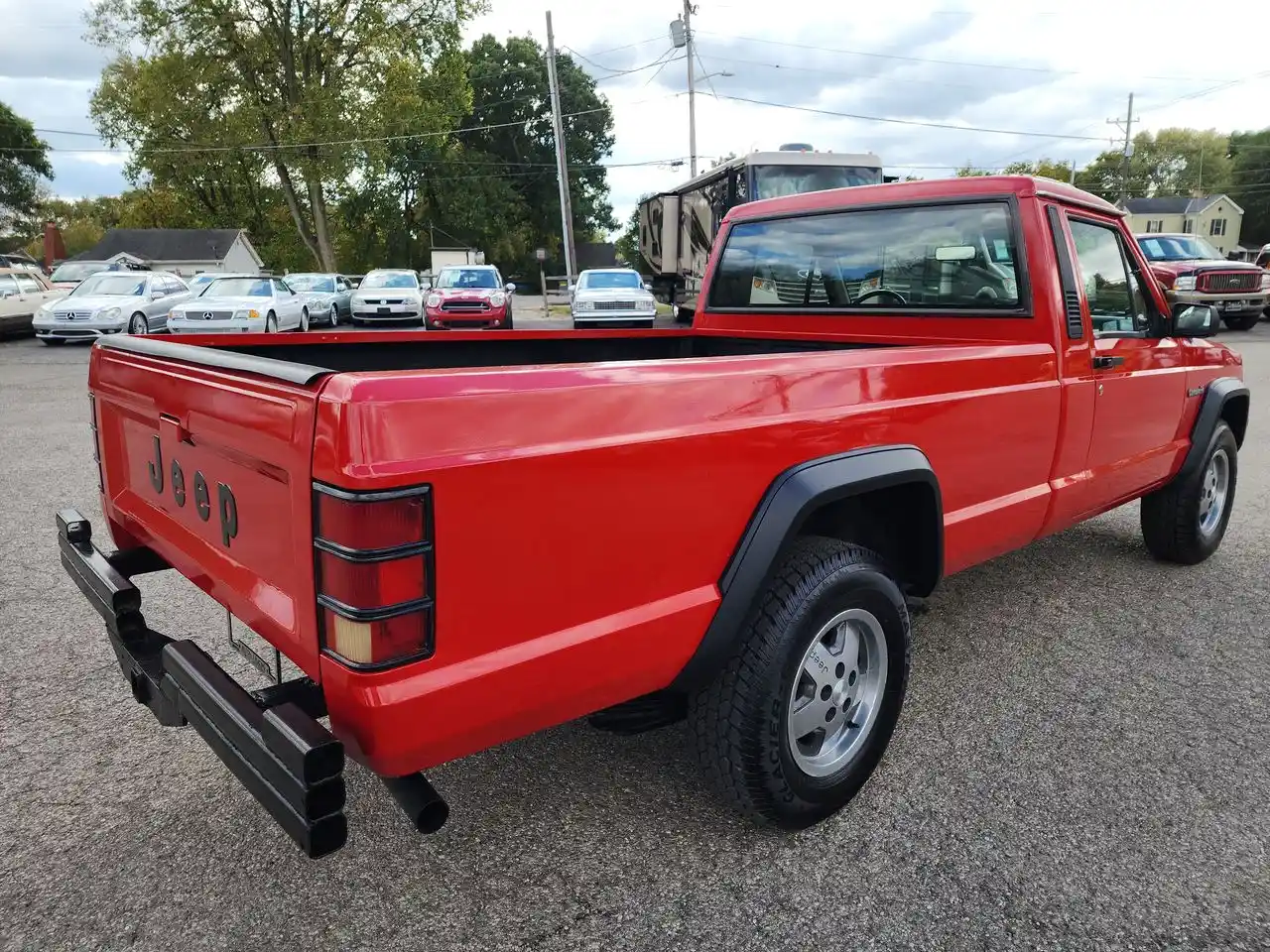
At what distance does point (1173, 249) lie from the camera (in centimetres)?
1947

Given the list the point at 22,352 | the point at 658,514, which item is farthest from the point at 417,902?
the point at 22,352

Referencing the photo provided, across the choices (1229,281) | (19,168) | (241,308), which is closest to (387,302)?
(241,308)

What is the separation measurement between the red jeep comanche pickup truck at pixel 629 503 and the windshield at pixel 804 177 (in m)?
11.8

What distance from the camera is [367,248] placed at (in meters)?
59.2

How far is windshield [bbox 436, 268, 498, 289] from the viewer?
2145cm

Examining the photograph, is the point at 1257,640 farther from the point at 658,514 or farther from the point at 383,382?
the point at 383,382

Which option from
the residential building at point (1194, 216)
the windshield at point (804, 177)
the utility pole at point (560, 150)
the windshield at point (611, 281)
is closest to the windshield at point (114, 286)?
the windshield at point (611, 281)

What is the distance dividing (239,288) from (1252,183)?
9935cm

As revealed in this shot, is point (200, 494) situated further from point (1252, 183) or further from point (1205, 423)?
point (1252, 183)

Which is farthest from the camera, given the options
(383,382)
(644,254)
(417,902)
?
(644,254)

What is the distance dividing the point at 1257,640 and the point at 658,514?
333 cm

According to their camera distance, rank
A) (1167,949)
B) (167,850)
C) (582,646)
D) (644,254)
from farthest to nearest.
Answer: (644,254) < (167,850) < (1167,949) < (582,646)

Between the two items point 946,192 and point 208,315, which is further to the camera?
point 208,315

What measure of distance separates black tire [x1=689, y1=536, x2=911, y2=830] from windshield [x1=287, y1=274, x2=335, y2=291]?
24872 millimetres
